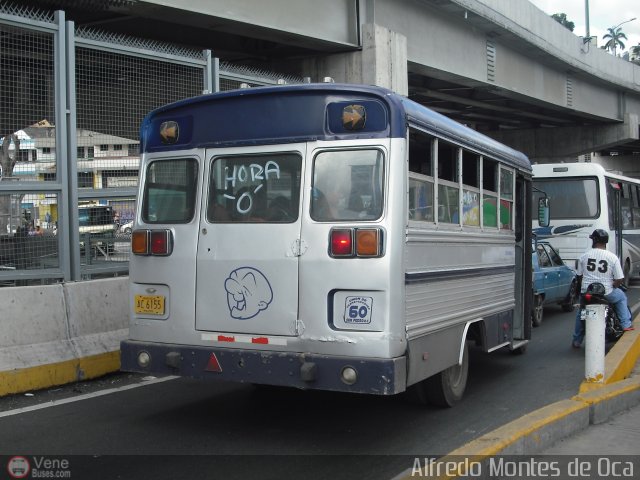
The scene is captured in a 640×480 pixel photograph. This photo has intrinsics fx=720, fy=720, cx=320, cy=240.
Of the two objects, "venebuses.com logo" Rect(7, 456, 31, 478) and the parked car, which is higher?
the parked car

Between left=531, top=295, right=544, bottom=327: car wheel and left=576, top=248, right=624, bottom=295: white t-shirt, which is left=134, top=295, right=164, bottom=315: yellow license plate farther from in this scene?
left=531, top=295, right=544, bottom=327: car wheel

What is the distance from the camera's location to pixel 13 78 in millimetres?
8766

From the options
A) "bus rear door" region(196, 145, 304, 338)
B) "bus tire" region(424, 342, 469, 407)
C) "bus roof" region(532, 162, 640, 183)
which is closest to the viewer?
"bus rear door" region(196, 145, 304, 338)

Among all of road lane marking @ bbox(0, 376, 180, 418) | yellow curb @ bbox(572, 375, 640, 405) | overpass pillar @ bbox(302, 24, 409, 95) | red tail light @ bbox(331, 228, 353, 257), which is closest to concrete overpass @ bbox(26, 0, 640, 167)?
overpass pillar @ bbox(302, 24, 409, 95)

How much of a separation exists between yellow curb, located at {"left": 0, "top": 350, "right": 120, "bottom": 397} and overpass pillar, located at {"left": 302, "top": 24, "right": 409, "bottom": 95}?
27.8 ft

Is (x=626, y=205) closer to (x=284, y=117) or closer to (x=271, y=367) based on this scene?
(x=284, y=117)

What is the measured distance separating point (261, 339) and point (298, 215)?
951mm

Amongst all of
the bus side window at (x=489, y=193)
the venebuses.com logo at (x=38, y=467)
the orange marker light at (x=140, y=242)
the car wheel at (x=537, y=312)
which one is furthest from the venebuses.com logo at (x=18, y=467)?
the car wheel at (x=537, y=312)

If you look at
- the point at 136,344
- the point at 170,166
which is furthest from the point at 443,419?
the point at 170,166

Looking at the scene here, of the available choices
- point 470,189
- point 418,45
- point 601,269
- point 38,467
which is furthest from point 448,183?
point 418,45

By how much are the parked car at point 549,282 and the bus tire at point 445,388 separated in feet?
16.4

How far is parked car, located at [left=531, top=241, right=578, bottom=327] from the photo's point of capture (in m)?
12.0

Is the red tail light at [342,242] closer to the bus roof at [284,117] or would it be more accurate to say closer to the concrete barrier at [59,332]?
the bus roof at [284,117]

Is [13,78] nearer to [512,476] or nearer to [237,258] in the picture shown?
[237,258]
